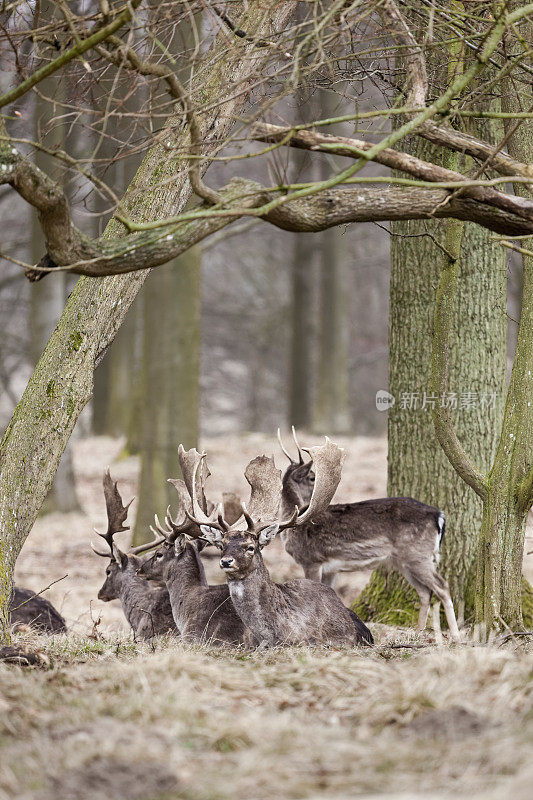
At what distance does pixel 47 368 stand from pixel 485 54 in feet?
11.7

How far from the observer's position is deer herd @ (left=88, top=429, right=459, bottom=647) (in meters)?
6.63

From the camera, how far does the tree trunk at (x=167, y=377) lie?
12.8 m

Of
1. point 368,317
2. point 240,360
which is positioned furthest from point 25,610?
point 368,317

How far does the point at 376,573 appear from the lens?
877 cm

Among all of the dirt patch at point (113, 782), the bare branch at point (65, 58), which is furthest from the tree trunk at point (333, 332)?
the dirt patch at point (113, 782)

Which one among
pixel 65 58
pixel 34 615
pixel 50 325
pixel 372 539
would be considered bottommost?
pixel 34 615

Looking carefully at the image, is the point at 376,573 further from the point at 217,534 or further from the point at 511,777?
the point at 511,777

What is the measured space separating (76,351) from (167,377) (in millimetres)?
6520

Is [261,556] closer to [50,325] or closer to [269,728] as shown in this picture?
[269,728]

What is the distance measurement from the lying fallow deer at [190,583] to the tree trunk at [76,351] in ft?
4.22

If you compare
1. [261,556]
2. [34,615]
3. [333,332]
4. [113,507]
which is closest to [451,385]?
[261,556]

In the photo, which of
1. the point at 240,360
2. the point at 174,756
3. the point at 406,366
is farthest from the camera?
the point at 240,360

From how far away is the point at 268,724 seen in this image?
393 centimetres

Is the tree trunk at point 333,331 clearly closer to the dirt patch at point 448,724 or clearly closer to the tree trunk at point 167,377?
the tree trunk at point 167,377
